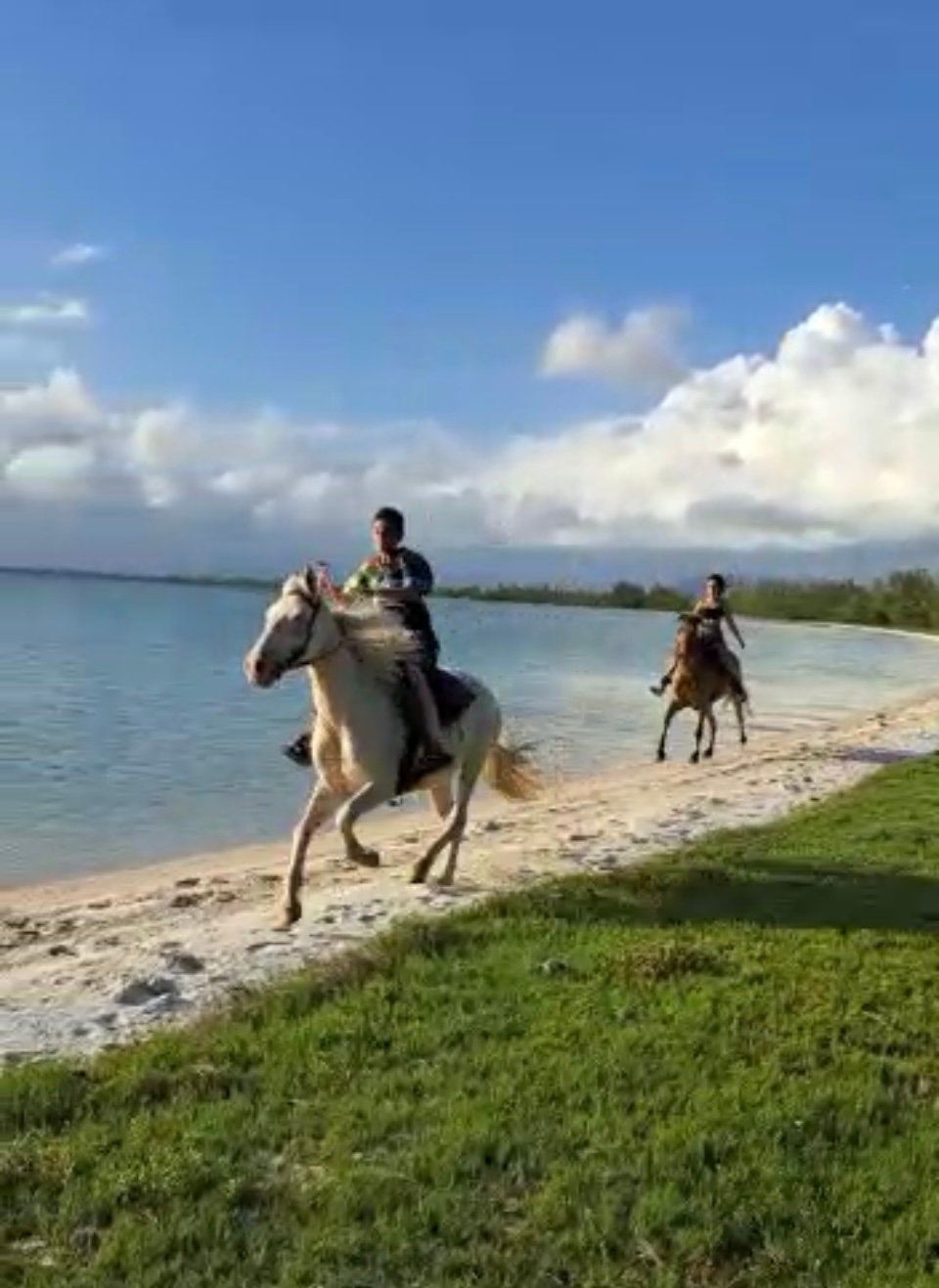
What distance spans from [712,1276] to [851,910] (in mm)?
5343

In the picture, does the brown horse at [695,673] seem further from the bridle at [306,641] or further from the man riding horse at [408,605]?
the bridle at [306,641]

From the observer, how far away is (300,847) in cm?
1002

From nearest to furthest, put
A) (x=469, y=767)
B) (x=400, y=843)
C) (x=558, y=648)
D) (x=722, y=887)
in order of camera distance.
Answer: (x=722, y=887) < (x=469, y=767) < (x=400, y=843) < (x=558, y=648)

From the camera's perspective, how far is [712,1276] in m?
4.64

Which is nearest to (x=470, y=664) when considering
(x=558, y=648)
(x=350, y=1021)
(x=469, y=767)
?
(x=558, y=648)

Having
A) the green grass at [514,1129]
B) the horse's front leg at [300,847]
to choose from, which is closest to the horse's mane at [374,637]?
the horse's front leg at [300,847]

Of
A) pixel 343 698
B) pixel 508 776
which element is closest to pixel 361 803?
pixel 343 698

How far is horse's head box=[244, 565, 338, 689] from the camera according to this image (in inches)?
371

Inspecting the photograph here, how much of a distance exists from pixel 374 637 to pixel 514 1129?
5059mm

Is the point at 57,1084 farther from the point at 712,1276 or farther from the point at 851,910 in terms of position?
the point at 851,910

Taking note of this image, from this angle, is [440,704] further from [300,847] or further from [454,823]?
[300,847]

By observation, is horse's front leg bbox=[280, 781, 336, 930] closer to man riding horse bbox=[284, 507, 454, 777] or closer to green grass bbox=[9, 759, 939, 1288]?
man riding horse bbox=[284, 507, 454, 777]

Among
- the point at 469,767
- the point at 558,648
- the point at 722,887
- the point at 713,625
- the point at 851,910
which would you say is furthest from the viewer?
the point at 558,648

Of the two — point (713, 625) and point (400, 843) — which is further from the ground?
point (713, 625)
